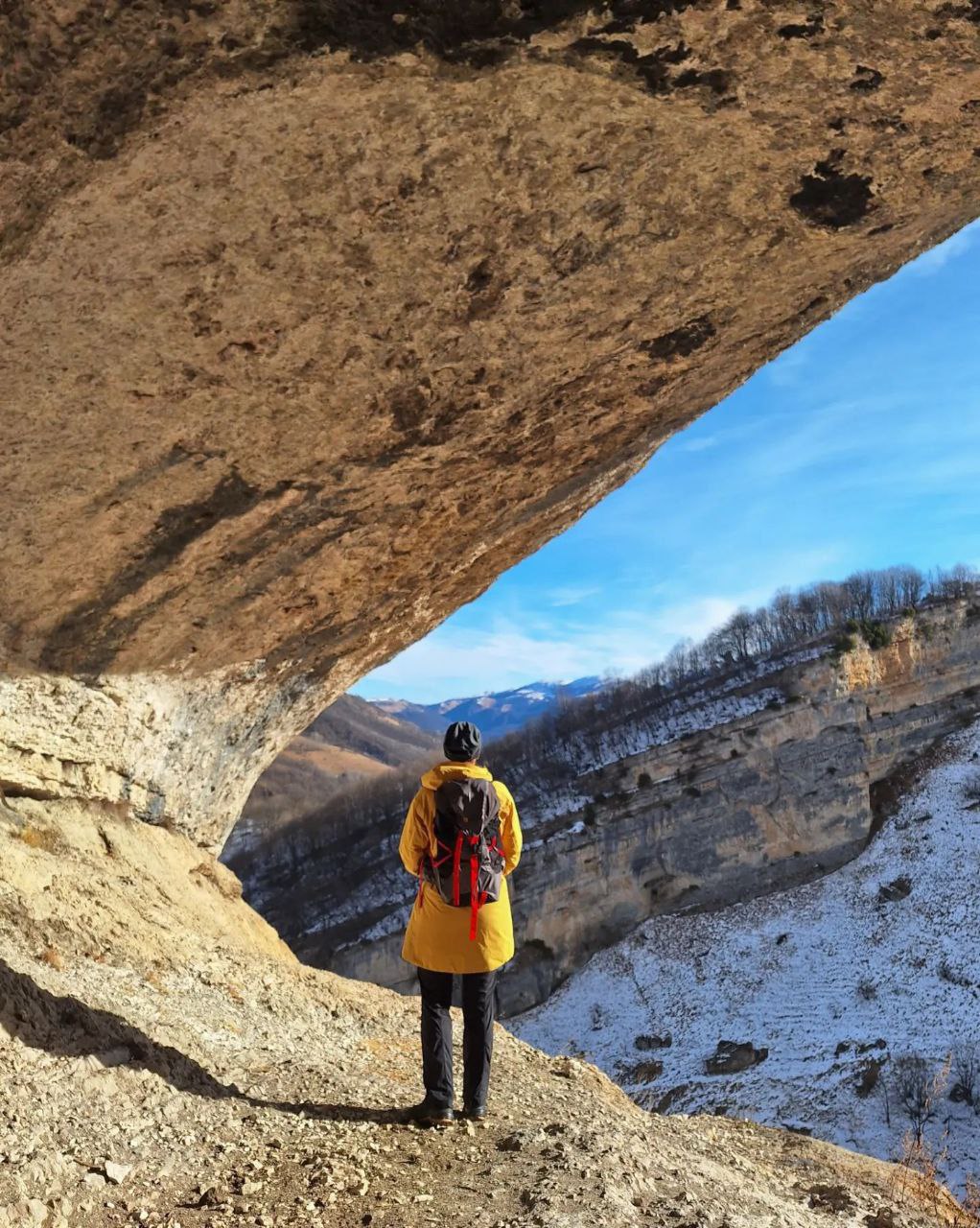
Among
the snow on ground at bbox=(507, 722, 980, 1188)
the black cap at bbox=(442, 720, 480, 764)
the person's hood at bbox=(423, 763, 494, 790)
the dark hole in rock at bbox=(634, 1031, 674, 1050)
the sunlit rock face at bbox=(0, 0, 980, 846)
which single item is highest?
the sunlit rock face at bbox=(0, 0, 980, 846)

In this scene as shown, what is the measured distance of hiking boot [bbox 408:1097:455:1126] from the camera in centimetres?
346

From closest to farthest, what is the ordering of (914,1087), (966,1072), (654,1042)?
(914,1087), (966,1072), (654,1042)

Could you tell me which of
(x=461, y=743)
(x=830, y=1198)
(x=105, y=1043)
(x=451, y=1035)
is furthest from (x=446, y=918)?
(x=830, y=1198)

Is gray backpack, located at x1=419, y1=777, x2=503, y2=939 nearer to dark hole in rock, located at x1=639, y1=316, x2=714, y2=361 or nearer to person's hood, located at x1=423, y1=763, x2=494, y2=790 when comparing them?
person's hood, located at x1=423, y1=763, x2=494, y2=790

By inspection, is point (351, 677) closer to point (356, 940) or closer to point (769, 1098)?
point (769, 1098)

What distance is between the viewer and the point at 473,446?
4.41 metres

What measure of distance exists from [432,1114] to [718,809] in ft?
90.8

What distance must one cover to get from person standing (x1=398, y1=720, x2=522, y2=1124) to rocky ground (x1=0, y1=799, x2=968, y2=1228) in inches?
8.4

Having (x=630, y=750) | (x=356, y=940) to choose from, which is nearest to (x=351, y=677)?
(x=356, y=940)

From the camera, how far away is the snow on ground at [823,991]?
16.8 m

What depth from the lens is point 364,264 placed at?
313cm

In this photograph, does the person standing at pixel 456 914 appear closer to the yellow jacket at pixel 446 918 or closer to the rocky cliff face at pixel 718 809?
the yellow jacket at pixel 446 918

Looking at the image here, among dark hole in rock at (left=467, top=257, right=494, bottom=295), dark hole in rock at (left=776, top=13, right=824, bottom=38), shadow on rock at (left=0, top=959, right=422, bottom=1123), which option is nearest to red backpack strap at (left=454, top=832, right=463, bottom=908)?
shadow on rock at (left=0, top=959, right=422, bottom=1123)

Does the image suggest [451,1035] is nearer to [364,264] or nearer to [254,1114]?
[254,1114]
